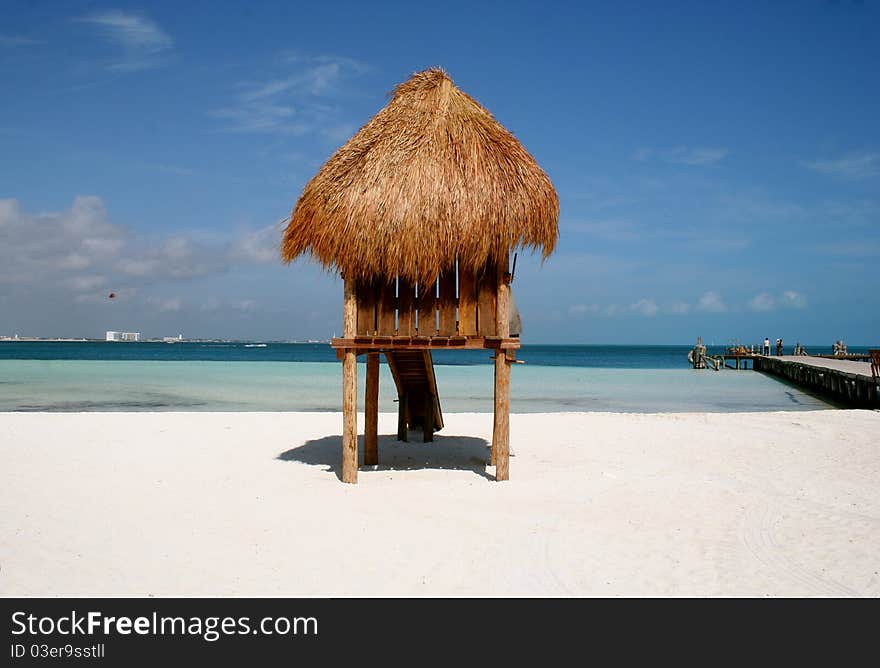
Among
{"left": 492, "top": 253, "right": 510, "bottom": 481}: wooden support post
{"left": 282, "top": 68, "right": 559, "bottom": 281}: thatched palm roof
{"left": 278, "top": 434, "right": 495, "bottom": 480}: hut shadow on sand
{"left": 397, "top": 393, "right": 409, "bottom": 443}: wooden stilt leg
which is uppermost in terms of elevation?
{"left": 282, "top": 68, "right": 559, "bottom": 281}: thatched palm roof

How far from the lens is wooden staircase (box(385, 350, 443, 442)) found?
1071 centimetres

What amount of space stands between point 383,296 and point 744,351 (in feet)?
162

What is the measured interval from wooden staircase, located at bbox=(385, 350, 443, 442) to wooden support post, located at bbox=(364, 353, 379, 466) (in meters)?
0.51

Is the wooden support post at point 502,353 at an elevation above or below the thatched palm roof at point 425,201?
below

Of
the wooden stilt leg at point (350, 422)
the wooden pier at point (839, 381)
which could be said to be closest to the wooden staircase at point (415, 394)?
the wooden stilt leg at point (350, 422)

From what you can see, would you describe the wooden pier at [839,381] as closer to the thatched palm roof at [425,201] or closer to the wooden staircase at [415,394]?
the wooden staircase at [415,394]

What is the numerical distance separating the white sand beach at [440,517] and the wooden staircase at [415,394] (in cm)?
40

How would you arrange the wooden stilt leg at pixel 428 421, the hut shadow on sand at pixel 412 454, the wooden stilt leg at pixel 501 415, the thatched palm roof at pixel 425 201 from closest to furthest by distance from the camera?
the thatched palm roof at pixel 425 201 → the wooden stilt leg at pixel 501 415 → the hut shadow on sand at pixel 412 454 → the wooden stilt leg at pixel 428 421

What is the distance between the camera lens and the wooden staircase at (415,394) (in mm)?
10711

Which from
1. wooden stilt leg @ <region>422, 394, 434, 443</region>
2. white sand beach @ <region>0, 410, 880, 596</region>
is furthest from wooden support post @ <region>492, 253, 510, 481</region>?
wooden stilt leg @ <region>422, 394, 434, 443</region>

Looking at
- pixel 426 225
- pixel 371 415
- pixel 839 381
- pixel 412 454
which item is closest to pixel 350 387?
pixel 371 415

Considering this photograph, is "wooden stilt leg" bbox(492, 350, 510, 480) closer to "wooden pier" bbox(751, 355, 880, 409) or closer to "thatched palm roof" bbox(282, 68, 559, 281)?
"thatched palm roof" bbox(282, 68, 559, 281)

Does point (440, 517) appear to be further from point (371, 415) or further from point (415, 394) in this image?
point (415, 394)
